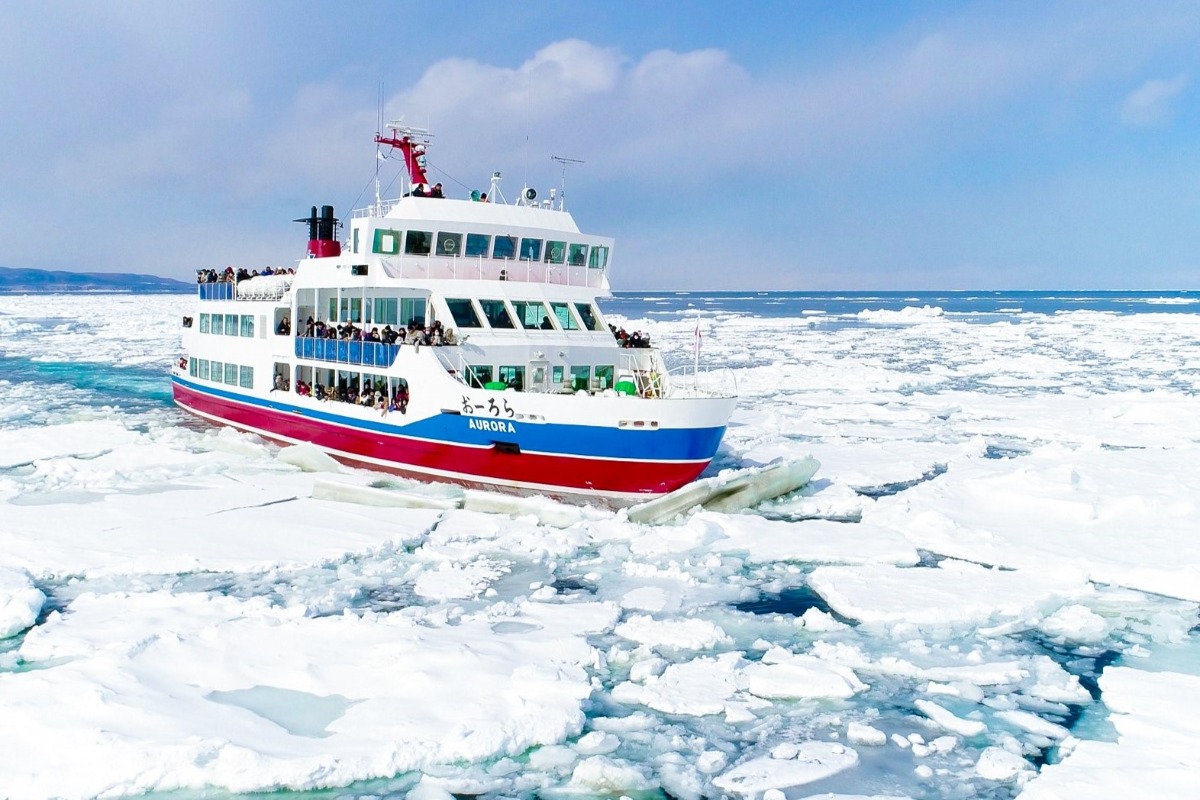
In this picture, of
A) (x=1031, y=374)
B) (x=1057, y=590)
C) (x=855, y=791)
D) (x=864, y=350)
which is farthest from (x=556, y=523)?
(x=864, y=350)

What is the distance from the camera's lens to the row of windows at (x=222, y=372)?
82.2 feet

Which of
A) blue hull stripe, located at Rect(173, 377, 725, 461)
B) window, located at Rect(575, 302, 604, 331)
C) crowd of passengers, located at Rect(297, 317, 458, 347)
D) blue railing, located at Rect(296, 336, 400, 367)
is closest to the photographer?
blue hull stripe, located at Rect(173, 377, 725, 461)

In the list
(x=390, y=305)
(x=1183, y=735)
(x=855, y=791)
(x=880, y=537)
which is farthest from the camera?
(x=390, y=305)

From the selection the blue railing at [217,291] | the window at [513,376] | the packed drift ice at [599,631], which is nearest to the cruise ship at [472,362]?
the window at [513,376]

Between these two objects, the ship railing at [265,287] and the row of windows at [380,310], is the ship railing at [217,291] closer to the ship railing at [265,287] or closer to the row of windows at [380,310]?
the ship railing at [265,287]

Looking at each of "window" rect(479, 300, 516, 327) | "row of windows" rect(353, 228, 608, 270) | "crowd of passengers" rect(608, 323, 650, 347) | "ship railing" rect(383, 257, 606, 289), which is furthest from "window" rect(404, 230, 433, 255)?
"crowd of passengers" rect(608, 323, 650, 347)

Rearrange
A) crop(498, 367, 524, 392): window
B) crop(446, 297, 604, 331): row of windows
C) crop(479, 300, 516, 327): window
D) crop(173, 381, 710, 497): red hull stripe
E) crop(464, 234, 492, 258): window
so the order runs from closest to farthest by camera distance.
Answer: crop(173, 381, 710, 497): red hull stripe < crop(498, 367, 524, 392): window < crop(446, 297, 604, 331): row of windows < crop(479, 300, 516, 327): window < crop(464, 234, 492, 258): window

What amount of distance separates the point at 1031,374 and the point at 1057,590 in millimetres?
32452

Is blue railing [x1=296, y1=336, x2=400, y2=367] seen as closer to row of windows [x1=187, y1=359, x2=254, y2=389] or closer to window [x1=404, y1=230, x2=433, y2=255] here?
window [x1=404, y1=230, x2=433, y2=255]

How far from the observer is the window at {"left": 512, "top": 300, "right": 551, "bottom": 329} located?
64.8ft

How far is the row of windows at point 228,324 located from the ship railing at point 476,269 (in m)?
7.67

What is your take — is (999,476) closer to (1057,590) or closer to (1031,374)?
(1057,590)

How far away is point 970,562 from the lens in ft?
45.4

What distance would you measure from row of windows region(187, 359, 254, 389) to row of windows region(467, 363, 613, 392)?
31.7 ft
